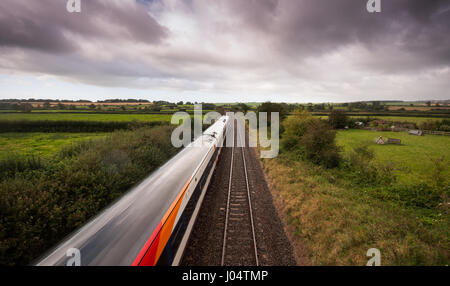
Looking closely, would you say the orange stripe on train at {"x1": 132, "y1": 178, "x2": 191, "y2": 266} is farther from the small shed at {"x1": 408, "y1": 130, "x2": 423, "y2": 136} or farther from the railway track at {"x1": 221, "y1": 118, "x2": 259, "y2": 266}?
the small shed at {"x1": 408, "y1": 130, "x2": 423, "y2": 136}

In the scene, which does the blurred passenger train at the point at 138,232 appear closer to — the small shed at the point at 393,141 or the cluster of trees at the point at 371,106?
the small shed at the point at 393,141

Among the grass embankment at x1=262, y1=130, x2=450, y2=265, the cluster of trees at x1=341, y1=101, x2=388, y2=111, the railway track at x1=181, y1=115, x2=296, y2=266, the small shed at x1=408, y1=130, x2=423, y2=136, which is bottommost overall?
the railway track at x1=181, y1=115, x2=296, y2=266

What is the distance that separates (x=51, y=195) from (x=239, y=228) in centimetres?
722

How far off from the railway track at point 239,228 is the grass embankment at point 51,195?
17.4ft

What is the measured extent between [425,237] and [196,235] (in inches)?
318

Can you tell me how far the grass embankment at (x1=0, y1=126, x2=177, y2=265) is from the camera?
4.50 m

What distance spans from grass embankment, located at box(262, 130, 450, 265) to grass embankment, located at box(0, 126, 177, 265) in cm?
845

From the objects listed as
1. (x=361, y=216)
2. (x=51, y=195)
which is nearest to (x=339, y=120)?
(x=361, y=216)

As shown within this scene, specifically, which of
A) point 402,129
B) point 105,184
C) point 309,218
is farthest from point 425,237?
point 402,129

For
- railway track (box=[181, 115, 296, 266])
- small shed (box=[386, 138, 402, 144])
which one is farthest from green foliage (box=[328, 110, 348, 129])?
railway track (box=[181, 115, 296, 266])

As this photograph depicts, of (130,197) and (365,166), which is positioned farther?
(365,166)

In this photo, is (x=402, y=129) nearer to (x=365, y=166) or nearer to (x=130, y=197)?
(x=365, y=166)

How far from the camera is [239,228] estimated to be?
7449 millimetres
